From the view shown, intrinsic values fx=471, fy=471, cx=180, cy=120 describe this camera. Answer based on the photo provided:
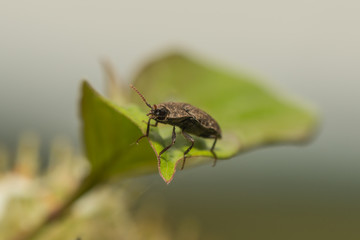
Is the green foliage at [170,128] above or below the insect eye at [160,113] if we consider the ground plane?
below

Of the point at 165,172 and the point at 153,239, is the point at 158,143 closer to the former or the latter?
the point at 165,172

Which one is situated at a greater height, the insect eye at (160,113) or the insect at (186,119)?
the insect eye at (160,113)

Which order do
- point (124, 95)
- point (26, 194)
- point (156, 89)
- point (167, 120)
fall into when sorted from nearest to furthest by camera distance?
1. point (167, 120)
2. point (26, 194)
3. point (124, 95)
4. point (156, 89)

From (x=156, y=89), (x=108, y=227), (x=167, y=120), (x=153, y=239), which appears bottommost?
(x=153, y=239)


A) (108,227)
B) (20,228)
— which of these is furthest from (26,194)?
(108,227)

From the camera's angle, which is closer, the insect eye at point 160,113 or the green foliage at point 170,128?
the green foliage at point 170,128

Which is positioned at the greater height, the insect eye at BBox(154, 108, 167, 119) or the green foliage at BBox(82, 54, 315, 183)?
the insect eye at BBox(154, 108, 167, 119)

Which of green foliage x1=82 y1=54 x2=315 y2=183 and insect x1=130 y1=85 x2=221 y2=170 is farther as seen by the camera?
insect x1=130 y1=85 x2=221 y2=170

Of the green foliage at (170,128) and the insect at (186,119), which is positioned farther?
the insect at (186,119)
